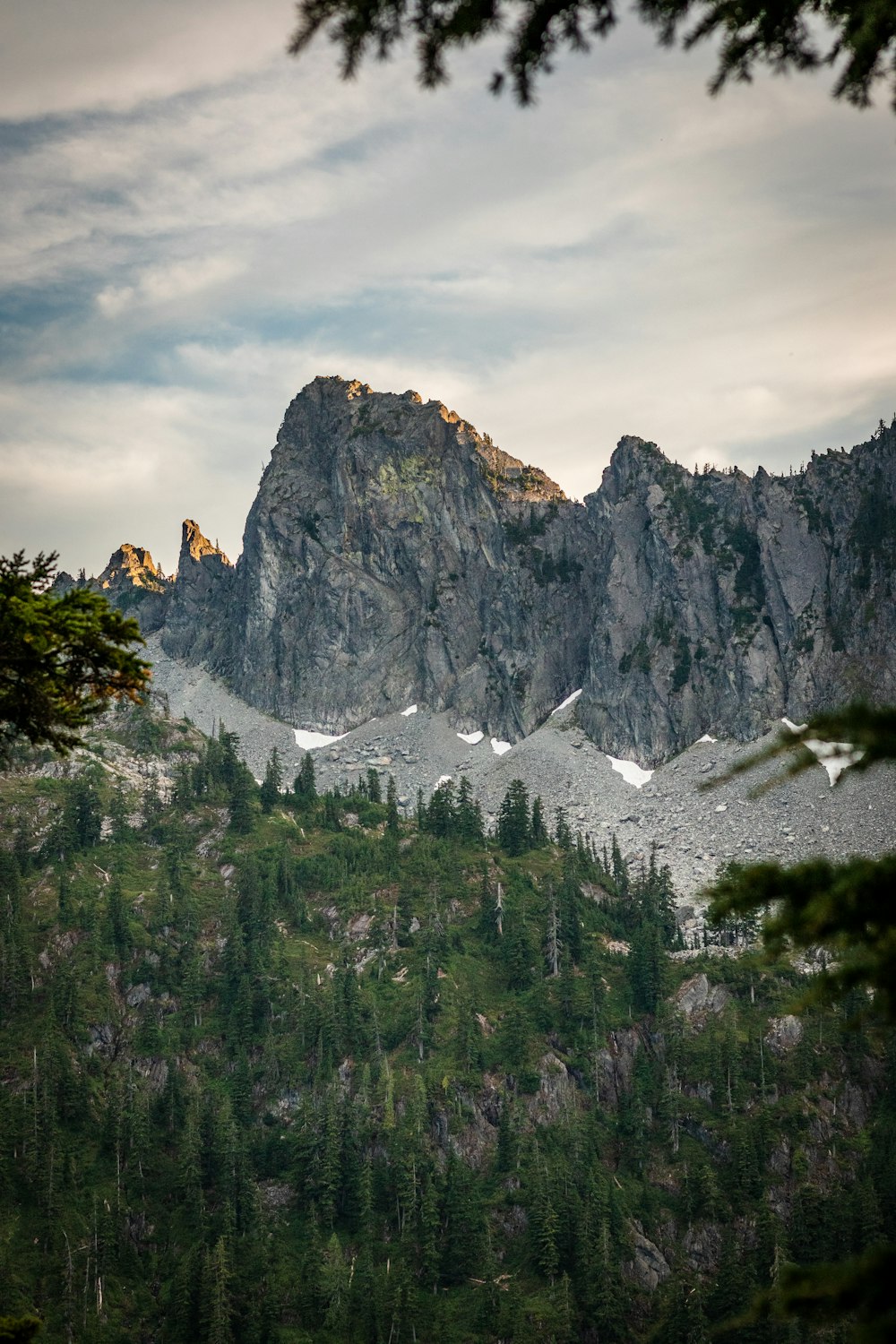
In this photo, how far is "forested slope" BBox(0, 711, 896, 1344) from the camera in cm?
10250

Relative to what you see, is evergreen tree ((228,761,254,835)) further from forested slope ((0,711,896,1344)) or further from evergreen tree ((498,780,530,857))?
evergreen tree ((498,780,530,857))

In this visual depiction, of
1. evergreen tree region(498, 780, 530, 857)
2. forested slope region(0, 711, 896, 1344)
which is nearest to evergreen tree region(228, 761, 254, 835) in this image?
forested slope region(0, 711, 896, 1344)

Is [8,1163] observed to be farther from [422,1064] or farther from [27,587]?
[27,587]

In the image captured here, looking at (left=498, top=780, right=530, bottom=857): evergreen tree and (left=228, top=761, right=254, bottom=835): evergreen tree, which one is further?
(left=498, top=780, right=530, bottom=857): evergreen tree

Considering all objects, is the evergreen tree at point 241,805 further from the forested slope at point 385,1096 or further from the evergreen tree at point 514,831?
the evergreen tree at point 514,831

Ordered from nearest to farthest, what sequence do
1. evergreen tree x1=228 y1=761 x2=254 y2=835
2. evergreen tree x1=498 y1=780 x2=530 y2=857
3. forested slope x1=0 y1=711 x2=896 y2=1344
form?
forested slope x1=0 y1=711 x2=896 y2=1344 → evergreen tree x1=228 y1=761 x2=254 y2=835 → evergreen tree x1=498 y1=780 x2=530 y2=857

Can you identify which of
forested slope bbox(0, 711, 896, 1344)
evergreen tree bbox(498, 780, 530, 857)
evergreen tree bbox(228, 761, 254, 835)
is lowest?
forested slope bbox(0, 711, 896, 1344)

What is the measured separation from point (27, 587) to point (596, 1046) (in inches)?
5310

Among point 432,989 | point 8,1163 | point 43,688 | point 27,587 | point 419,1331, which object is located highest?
point 27,587

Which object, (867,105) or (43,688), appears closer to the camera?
(867,105)

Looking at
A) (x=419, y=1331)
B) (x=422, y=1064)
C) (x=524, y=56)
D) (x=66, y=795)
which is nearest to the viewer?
(x=524, y=56)

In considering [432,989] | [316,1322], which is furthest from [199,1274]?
[432,989]

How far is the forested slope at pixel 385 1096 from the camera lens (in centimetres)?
10250

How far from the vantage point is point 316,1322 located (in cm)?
9981
